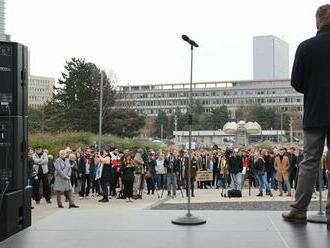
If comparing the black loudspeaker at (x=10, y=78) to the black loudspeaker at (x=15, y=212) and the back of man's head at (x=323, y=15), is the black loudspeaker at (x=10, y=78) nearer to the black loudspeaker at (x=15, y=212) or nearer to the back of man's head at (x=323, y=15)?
the black loudspeaker at (x=15, y=212)

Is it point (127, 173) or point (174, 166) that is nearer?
point (127, 173)

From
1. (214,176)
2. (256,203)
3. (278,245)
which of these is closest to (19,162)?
(278,245)

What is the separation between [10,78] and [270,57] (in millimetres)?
167436

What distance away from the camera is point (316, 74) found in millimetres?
5301

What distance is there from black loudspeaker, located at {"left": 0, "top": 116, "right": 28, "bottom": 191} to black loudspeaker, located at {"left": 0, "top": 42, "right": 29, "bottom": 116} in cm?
12

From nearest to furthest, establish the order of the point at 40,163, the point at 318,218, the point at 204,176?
1. the point at 318,218
2. the point at 40,163
3. the point at 204,176

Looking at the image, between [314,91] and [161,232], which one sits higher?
[314,91]

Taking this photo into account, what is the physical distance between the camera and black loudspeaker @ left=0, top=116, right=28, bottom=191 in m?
5.66

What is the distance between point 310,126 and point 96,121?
5094cm

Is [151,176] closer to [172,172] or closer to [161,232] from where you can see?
[172,172]


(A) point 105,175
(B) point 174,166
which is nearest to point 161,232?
(A) point 105,175

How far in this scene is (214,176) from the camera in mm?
26828

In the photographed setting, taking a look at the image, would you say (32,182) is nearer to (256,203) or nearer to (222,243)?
(256,203)

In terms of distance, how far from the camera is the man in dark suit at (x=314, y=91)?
5266 millimetres
